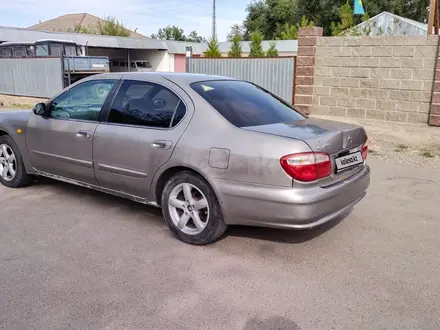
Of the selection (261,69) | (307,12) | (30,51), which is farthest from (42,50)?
(307,12)

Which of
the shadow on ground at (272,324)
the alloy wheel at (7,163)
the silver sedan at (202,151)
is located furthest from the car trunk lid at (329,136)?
the alloy wheel at (7,163)

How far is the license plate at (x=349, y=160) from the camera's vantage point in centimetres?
387

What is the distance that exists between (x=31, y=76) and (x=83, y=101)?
53.7 ft

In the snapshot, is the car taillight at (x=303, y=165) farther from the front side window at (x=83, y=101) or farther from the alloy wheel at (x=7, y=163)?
the alloy wheel at (x=7, y=163)

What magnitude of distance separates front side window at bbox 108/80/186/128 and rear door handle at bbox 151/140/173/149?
0.18 m

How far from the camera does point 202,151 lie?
12.7 ft

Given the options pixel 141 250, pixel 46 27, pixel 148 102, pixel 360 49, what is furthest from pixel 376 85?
pixel 46 27

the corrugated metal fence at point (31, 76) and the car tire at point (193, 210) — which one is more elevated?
the corrugated metal fence at point (31, 76)

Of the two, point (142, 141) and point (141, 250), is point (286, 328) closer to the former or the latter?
point (141, 250)

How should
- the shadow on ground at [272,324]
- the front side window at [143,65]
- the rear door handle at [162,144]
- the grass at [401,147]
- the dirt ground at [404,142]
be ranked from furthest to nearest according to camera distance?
the front side window at [143,65] → the grass at [401,147] → the dirt ground at [404,142] → the rear door handle at [162,144] → the shadow on ground at [272,324]

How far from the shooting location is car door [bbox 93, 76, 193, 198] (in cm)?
418

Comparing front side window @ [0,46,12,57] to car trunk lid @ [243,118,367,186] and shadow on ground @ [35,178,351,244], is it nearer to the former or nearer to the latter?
shadow on ground @ [35,178,351,244]

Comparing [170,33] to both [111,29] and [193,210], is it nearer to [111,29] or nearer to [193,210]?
[111,29]

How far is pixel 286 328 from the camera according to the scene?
282 centimetres
